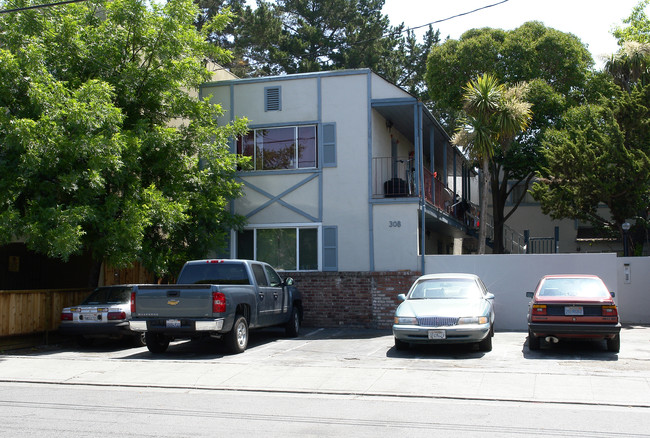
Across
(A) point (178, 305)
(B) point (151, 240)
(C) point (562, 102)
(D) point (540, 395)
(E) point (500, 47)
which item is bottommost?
(D) point (540, 395)

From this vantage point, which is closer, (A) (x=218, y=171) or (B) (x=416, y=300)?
(B) (x=416, y=300)

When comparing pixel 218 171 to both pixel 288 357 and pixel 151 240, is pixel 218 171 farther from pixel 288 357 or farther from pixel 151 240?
pixel 288 357

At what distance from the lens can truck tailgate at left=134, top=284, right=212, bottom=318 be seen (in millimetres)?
12820

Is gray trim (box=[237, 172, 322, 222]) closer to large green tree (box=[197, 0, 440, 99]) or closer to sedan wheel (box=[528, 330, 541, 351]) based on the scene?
sedan wheel (box=[528, 330, 541, 351])

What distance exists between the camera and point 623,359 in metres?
12.7

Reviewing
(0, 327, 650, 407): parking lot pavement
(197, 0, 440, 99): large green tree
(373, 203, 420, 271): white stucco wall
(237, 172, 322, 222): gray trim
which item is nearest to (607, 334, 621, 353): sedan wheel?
(0, 327, 650, 407): parking lot pavement

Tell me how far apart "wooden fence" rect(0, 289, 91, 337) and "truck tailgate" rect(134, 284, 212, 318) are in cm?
333

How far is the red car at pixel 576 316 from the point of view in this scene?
42.2ft

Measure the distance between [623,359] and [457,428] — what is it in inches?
266

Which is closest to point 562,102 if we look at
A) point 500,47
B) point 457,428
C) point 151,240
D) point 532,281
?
point 500,47

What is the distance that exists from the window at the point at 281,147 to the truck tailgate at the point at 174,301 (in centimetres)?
781

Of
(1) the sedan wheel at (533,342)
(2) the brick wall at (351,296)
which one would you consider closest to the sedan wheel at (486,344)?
(1) the sedan wheel at (533,342)

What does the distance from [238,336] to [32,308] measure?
512 cm

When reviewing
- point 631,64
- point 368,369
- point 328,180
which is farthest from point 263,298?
point 631,64
